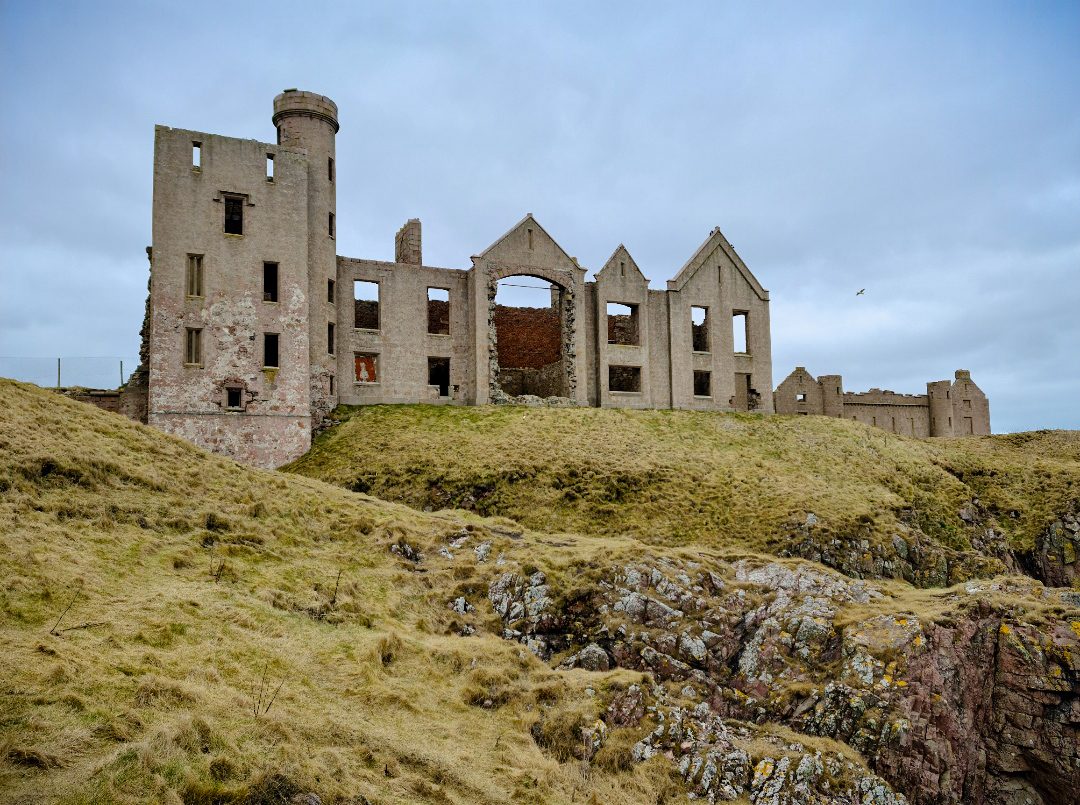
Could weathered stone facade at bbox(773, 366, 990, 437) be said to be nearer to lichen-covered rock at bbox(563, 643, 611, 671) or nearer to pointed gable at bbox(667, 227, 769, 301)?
pointed gable at bbox(667, 227, 769, 301)

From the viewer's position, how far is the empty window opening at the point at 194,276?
36.5 metres

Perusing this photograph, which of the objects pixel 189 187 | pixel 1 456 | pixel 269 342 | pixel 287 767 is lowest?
pixel 287 767

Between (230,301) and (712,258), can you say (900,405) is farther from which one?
(230,301)

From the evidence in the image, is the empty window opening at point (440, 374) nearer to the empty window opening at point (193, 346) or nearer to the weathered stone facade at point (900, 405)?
the empty window opening at point (193, 346)

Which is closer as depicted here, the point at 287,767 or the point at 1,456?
the point at 287,767

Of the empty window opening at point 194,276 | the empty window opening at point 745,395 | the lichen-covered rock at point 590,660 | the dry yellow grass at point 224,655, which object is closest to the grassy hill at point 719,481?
the empty window opening at point 745,395

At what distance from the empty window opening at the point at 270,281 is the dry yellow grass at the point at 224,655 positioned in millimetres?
15793

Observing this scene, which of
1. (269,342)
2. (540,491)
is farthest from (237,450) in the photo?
(540,491)

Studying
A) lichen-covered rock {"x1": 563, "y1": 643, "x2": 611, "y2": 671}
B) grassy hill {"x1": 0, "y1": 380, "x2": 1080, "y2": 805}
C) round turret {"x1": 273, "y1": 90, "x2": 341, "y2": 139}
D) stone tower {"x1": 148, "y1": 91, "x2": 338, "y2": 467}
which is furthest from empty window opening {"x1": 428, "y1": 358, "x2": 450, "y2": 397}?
lichen-covered rock {"x1": 563, "y1": 643, "x2": 611, "y2": 671}

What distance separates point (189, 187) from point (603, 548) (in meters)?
27.7

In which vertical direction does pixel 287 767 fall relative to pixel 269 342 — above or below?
below

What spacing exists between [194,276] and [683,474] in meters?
24.8

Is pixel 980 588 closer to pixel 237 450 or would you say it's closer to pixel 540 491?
pixel 540 491

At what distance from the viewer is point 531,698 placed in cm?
1581
